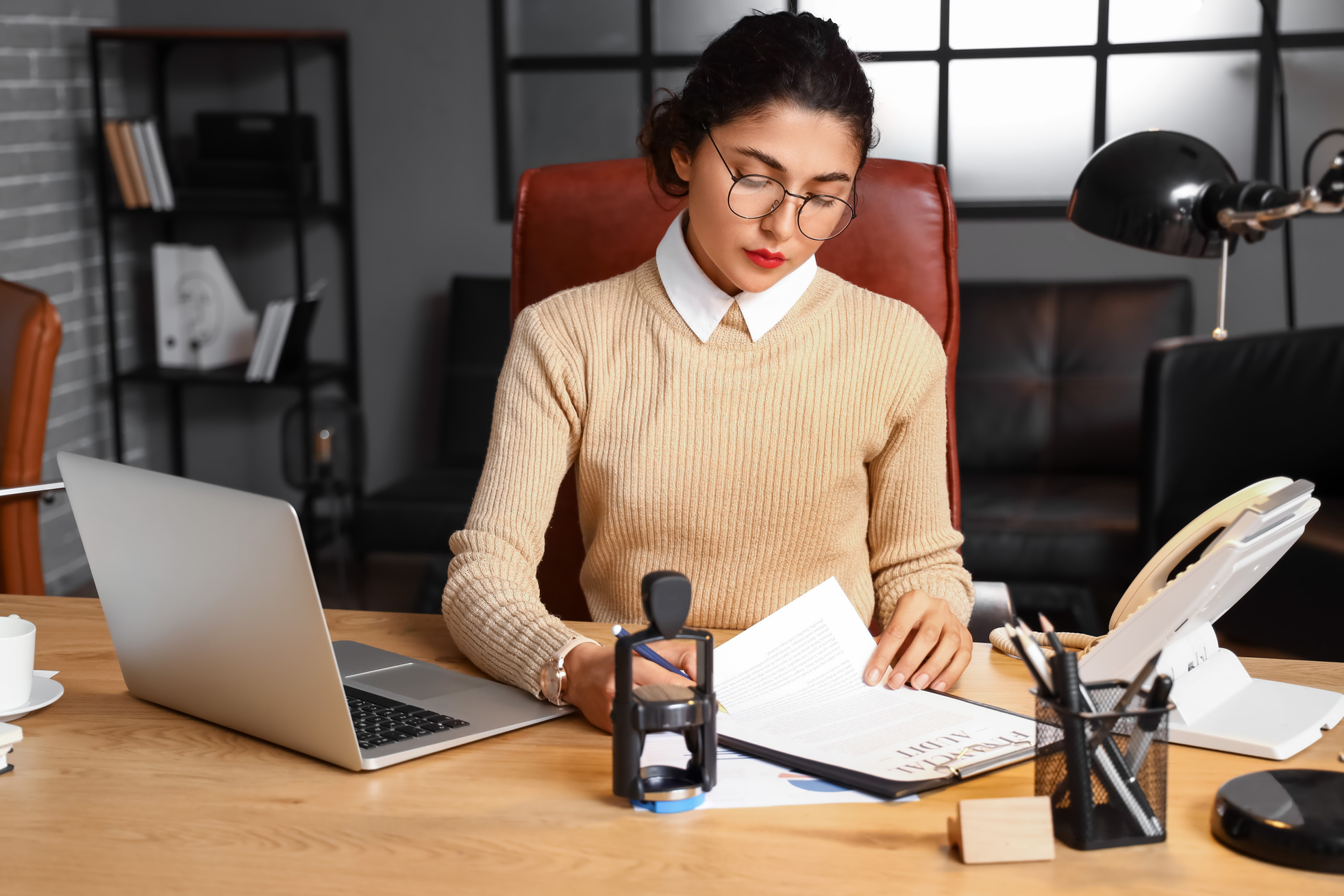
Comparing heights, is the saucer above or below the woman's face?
below

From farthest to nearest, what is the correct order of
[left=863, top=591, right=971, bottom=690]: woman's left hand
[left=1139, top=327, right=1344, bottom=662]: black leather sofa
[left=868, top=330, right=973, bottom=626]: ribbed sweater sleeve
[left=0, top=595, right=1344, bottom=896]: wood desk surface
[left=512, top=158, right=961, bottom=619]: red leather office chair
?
[left=1139, top=327, right=1344, bottom=662]: black leather sofa
[left=512, top=158, right=961, bottom=619]: red leather office chair
[left=868, top=330, right=973, bottom=626]: ribbed sweater sleeve
[left=863, top=591, right=971, bottom=690]: woman's left hand
[left=0, top=595, right=1344, bottom=896]: wood desk surface

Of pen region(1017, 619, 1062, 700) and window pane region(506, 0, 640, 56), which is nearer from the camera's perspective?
pen region(1017, 619, 1062, 700)

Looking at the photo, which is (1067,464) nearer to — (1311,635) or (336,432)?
(1311,635)

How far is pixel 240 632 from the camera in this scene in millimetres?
954

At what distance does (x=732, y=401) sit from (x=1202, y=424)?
1809mm

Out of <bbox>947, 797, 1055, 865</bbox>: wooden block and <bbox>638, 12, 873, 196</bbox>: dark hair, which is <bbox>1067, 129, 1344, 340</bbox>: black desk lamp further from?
<bbox>947, 797, 1055, 865</bbox>: wooden block

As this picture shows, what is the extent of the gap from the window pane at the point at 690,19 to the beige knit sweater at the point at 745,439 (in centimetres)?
258

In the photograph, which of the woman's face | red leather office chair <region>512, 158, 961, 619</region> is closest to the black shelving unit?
red leather office chair <region>512, 158, 961, 619</region>

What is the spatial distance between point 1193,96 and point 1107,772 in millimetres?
3409

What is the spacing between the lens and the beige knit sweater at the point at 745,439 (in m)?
1.50

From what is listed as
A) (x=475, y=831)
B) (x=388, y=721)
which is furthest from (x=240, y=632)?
(x=475, y=831)

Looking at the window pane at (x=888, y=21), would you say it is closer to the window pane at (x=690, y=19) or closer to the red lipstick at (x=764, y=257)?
the window pane at (x=690, y=19)

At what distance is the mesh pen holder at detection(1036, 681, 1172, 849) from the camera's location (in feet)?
2.68

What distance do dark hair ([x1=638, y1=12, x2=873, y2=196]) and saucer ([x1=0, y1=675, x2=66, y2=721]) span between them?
842mm
